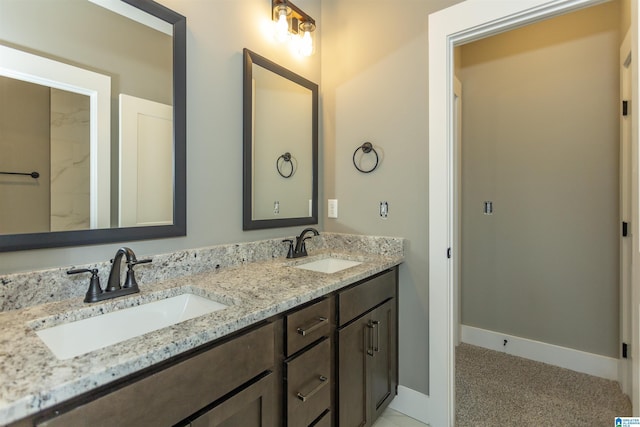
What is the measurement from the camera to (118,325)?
98 centimetres

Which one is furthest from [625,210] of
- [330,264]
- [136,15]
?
[136,15]

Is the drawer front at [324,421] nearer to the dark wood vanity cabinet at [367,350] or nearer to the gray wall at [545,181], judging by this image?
the dark wood vanity cabinet at [367,350]

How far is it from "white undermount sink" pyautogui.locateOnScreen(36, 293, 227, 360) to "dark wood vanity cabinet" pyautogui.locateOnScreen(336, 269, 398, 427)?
0.59 meters

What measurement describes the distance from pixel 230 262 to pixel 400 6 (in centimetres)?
175

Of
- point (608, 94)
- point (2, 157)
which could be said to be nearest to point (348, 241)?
point (2, 157)

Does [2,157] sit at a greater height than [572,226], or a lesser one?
greater

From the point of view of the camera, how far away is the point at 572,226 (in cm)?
221

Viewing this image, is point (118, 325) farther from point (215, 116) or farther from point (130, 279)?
point (215, 116)

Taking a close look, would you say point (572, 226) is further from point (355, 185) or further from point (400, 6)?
point (400, 6)

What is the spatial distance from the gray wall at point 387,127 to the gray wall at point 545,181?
1.13 metres

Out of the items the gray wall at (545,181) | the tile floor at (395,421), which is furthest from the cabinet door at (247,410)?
the gray wall at (545,181)

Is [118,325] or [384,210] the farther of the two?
[384,210]

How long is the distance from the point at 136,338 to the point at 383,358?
1.30m

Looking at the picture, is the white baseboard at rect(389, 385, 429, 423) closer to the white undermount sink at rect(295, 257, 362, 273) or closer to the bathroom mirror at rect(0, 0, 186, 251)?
the white undermount sink at rect(295, 257, 362, 273)
